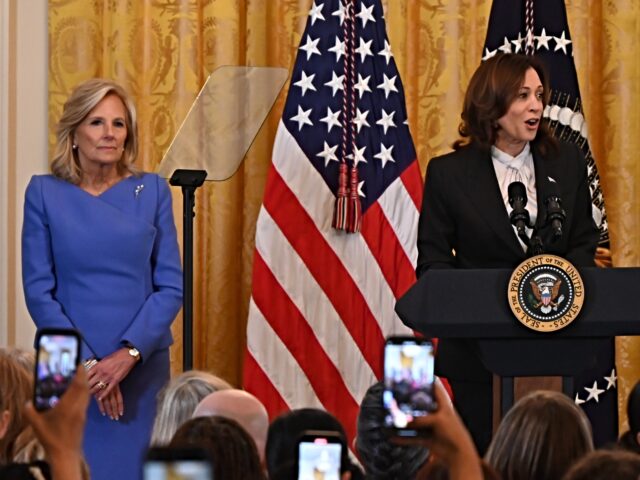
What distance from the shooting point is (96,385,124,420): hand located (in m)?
4.68

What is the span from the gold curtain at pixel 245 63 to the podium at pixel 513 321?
295cm

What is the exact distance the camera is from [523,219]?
13.3 ft

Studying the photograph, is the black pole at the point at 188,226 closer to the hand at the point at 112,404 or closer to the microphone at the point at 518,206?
the hand at the point at 112,404

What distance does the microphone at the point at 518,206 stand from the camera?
4027 millimetres

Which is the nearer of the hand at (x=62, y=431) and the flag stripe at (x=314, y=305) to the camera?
the hand at (x=62, y=431)

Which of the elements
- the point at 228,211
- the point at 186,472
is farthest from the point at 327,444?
the point at 228,211

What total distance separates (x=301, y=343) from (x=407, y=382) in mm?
4043

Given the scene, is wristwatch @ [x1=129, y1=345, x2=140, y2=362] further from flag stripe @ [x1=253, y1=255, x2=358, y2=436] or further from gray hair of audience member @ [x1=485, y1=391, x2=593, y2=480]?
gray hair of audience member @ [x1=485, y1=391, x2=593, y2=480]

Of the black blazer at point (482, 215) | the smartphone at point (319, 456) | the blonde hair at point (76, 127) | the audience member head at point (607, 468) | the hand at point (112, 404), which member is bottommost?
the hand at point (112, 404)

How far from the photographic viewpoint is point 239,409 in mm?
3031

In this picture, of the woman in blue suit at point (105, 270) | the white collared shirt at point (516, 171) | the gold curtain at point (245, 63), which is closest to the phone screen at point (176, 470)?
the white collared shirt at point (516, 171)

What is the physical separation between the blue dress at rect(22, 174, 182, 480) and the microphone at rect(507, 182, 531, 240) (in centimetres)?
138

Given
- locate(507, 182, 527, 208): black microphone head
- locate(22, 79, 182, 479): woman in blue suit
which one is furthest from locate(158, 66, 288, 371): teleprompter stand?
locate(507, 182, 527, 208): black microphone head

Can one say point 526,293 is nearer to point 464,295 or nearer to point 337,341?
point 464,295
